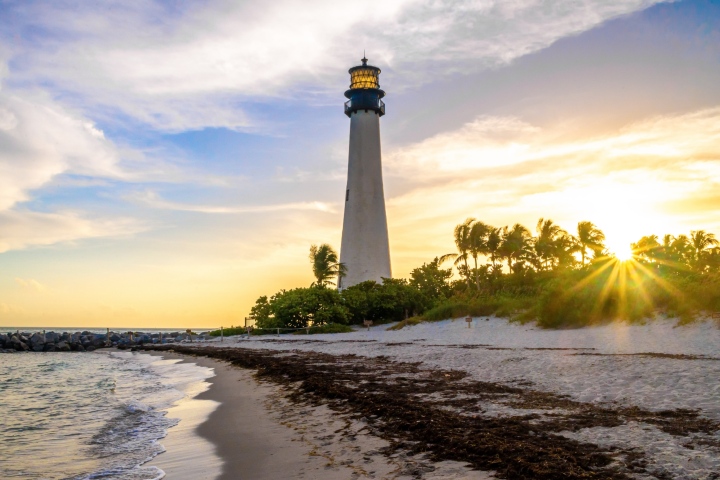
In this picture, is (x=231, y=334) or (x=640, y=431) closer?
(x=640, y=431)

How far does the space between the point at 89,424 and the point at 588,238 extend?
56226 millimetres

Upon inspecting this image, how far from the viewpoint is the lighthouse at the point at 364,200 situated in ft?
148

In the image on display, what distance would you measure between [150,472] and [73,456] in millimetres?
2432

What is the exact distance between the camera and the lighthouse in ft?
148

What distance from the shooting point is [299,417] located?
8.76 meters

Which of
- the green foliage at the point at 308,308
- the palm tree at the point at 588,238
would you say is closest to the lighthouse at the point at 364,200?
the green foliage at the point at 308,308

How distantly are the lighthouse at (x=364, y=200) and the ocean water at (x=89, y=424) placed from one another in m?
25.9

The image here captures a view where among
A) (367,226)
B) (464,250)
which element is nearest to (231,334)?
(367,226)

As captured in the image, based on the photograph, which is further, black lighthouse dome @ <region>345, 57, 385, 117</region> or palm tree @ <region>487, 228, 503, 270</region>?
palm tree @ <region>487, 228, 503, 270</region>

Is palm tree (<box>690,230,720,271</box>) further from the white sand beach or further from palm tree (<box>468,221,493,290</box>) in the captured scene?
the white sand beach

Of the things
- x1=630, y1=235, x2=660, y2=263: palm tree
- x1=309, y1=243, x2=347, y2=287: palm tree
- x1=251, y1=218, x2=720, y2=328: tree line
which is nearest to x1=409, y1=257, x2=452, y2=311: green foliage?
x1=251, y1=218, x2=720, y2=328: tree line

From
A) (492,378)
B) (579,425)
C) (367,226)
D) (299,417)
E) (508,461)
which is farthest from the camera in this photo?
(367,226)

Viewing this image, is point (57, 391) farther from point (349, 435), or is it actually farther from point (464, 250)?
point (464, 250)

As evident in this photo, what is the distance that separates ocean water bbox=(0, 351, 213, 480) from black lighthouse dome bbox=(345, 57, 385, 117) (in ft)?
101
